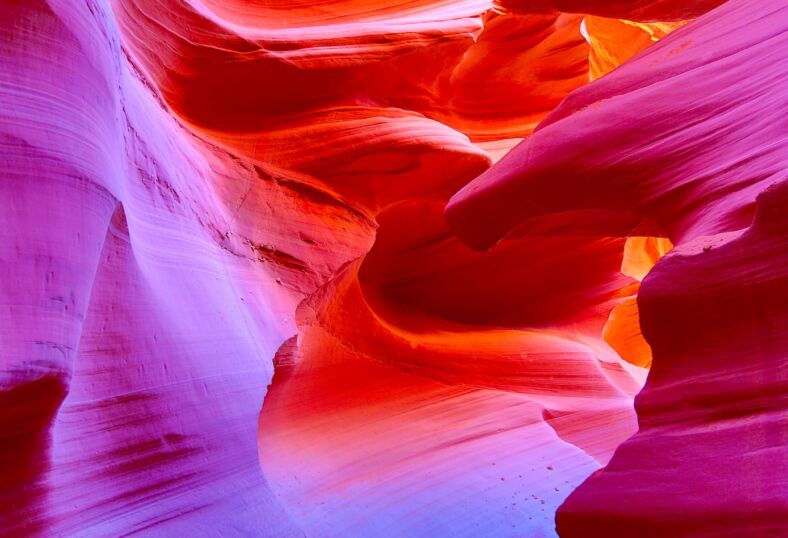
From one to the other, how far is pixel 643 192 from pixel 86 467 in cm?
191

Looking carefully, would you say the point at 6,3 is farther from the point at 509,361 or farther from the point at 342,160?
the point at 509,361

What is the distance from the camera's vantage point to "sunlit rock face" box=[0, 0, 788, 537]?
159 centimetres

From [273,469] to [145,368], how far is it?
1.08 meters

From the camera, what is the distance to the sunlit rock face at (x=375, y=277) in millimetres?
1588

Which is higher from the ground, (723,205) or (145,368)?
(723,205)

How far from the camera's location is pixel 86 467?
1.69m

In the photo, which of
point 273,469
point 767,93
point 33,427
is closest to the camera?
point 33,427

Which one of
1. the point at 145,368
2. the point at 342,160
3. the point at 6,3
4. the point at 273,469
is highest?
the point at 6,3

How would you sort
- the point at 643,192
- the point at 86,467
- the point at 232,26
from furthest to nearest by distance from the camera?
the point at 232,26
the point at 643,192
the point at 86,467

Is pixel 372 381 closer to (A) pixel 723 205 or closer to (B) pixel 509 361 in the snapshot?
(B) pixel 509 361

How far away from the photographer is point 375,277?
16.0 ft

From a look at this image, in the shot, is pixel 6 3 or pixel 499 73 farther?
pixel 499 73

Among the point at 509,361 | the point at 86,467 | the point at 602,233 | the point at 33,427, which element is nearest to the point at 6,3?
the point at 33,427

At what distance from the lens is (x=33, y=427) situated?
4.84 feet
